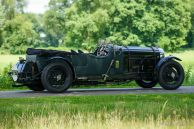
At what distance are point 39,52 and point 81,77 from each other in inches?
57.3

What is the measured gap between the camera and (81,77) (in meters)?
15.8

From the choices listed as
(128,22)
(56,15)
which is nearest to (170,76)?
(128,22)

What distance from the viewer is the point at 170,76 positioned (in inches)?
656

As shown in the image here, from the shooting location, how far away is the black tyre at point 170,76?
16.5 m

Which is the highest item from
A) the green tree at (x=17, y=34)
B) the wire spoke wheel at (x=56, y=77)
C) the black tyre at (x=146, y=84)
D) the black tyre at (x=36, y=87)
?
the green tree at (x=17, y=34)

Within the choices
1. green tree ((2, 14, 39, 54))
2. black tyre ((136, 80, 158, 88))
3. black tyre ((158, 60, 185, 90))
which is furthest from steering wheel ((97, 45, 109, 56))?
green tree ((2, 14, 39, 54))

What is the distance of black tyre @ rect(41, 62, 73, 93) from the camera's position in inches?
593

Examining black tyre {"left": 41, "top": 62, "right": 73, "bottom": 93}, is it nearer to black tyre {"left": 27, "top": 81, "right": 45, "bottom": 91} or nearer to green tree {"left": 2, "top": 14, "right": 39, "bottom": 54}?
black tyre {"left": 27, "top": 81, "right": 45, "bottom": 91}

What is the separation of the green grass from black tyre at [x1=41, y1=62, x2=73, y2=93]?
5.82 feet

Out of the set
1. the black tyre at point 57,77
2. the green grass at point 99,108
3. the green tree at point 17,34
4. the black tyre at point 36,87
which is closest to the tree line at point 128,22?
the green tree at point 17,34

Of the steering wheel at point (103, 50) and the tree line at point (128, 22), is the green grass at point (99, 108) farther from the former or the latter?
the tree line at point (128, 22)

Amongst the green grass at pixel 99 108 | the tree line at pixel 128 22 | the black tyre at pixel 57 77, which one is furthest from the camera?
the tree line at pixel 128 22

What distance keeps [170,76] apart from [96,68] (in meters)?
2.42

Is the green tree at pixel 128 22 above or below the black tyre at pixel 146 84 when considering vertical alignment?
above
